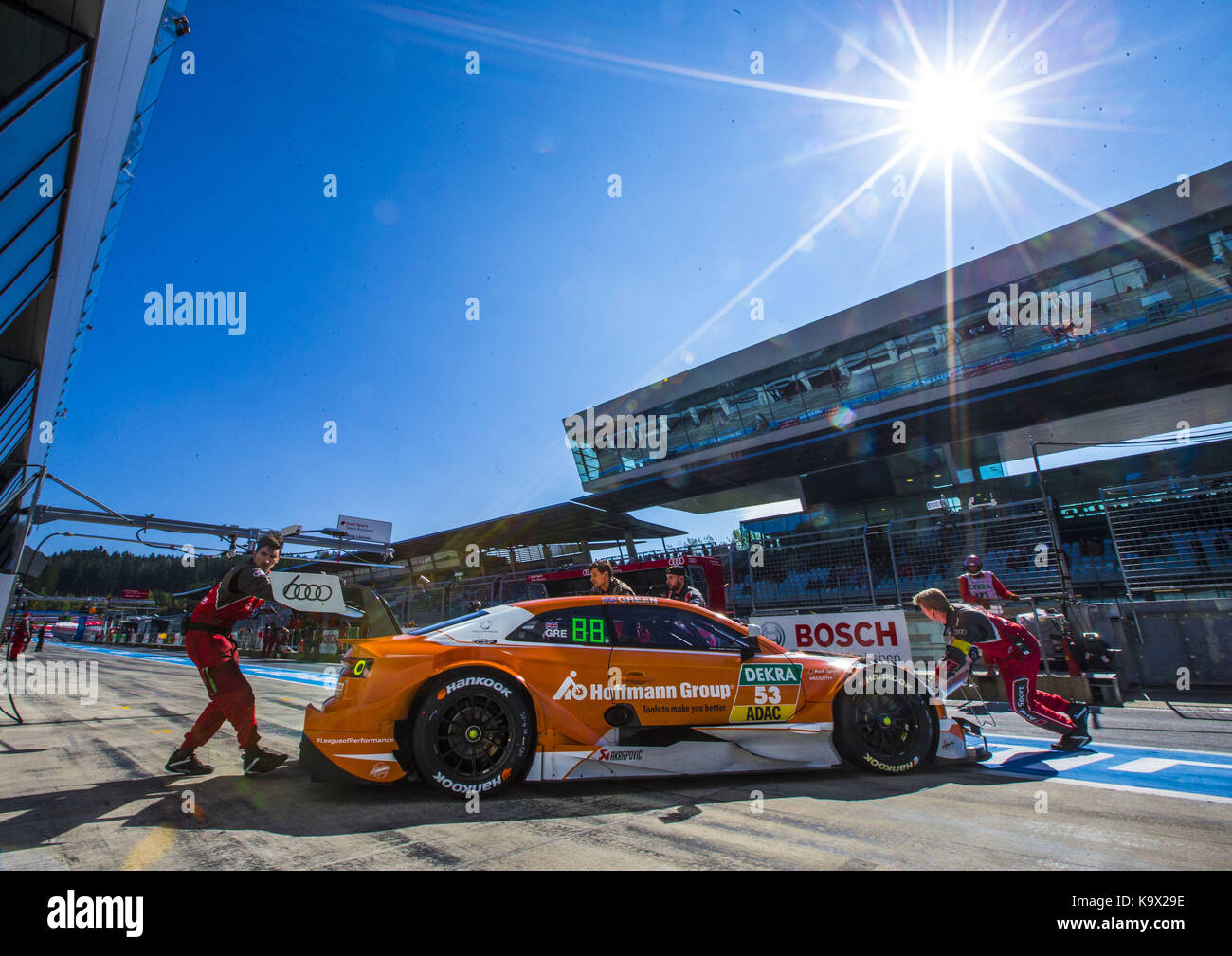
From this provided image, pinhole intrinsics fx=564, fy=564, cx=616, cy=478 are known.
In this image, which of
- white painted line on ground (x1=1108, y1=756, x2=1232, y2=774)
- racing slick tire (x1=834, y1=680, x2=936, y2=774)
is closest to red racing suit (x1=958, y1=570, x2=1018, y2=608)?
white painted line on ground (x1=1108, y1=756, x2=1232, y2=774)

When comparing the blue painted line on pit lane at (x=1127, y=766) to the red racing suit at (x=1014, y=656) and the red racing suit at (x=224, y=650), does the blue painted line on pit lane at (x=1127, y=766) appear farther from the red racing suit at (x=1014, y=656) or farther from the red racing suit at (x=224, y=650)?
the red racing suit at (x=224, y=650)

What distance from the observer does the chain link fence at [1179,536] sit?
9.22 m

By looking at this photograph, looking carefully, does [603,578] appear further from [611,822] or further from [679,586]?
[611,822]

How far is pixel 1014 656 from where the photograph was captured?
4.98 meters

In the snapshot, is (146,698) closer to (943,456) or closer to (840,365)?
(840,365)

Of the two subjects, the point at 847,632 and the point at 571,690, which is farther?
Answer: the point at 847,632

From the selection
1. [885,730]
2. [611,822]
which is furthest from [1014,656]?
[611,822]

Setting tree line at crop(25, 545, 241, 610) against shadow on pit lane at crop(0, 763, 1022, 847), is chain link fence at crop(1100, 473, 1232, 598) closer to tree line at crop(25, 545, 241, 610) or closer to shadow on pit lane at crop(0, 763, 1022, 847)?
shadow on pit lane at crop(0, 763, 1022, 847)

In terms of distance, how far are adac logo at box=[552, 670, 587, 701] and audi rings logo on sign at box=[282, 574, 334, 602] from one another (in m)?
2.32

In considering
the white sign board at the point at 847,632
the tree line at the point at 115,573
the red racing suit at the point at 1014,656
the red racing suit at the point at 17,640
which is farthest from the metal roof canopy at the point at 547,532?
the tree line at the point at 115,573

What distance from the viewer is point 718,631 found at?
4.11 m

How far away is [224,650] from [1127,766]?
21.7 feet

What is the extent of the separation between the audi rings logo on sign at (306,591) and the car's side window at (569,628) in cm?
200

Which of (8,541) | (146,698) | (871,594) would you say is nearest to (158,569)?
(8,541)
